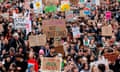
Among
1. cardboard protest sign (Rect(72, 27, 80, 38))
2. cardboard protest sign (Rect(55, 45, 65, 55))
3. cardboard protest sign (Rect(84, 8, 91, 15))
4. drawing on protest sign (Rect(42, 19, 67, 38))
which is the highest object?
drawing on protest sign (Rect(42, 19, 67, 38))

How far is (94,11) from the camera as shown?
20.8 m

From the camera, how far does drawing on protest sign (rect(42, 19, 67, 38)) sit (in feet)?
47.6

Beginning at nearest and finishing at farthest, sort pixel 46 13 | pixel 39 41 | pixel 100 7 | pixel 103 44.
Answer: pixel 39 41, pixel 103 44, pixel 46 13, pixel 100 7

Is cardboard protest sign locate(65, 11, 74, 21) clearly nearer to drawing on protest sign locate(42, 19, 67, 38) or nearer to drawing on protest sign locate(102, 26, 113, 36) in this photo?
drawing on protest sign locate(102, 26, 113, 36)

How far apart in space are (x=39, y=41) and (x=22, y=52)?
1.07 m

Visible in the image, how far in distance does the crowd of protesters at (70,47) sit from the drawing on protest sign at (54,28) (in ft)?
1.00

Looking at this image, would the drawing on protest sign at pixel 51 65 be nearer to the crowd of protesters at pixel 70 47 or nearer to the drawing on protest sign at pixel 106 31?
the crowd of protesters at pixel 70 47

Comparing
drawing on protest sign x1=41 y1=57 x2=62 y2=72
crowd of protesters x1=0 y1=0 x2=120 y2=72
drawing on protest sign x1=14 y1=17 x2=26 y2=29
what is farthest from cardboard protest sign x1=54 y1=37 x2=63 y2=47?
drawing on protest sign x1=41 y1=57 x2=62 y2=72

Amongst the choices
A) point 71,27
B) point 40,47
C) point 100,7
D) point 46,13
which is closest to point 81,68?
point 40,47

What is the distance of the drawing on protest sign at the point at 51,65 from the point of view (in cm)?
1121

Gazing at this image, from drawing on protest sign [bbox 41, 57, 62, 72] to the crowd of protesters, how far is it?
281mm

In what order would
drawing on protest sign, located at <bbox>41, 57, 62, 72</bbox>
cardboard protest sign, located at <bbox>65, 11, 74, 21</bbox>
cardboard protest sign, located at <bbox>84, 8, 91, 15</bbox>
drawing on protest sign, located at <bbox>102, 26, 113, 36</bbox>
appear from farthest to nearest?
cardboard protest sign, located at <bbox>84, 8, 91, 15</bbox>
cardboard protest sign, located at <bbox>65, 11, 74, 21</bbox>
drawing on protest sign, located at <bbox>102, 26, 113, 36</bbox>
drawing on protest sign, located at <bbox>41, 57, 62, 72</bbox>

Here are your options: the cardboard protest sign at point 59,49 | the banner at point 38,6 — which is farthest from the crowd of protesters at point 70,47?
the banner at point 38,6

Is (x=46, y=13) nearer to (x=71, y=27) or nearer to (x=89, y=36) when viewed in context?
(x=71, y=27)
